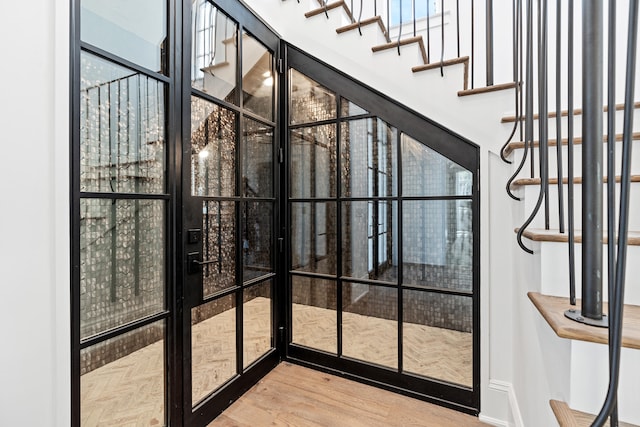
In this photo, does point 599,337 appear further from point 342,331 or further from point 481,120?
point 342,331

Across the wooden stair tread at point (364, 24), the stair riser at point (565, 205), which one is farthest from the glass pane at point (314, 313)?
the wooden stair tread at point (364, 24)

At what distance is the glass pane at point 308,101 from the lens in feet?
7.14

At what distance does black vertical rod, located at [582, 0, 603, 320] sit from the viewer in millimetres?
690

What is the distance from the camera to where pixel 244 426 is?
167cm

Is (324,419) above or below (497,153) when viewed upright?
below

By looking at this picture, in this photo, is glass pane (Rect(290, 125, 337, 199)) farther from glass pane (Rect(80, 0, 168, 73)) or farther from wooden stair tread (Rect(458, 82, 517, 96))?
glass pane (Rect(80, 0, 168, 73))

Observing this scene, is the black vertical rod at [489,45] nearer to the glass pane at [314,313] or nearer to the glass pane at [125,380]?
the glass pane at [314,313]

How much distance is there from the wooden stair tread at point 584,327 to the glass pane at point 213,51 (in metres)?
1.75

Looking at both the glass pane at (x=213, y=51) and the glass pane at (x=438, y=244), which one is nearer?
the glass pane at (x=213, y=51)

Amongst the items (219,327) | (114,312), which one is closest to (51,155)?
(114,312)

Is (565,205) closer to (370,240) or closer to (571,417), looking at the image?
(571,417)

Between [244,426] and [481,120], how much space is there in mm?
2081

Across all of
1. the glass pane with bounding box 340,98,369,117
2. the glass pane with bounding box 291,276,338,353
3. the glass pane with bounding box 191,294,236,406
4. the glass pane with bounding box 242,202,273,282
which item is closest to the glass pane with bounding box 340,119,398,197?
the glass pane with bounding box 340,98,369,117

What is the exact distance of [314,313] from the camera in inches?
89.5
